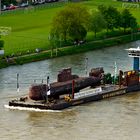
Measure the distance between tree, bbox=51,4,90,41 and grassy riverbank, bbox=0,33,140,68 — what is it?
1.66 meters

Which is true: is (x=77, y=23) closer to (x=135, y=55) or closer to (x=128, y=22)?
(x=128, y=22)

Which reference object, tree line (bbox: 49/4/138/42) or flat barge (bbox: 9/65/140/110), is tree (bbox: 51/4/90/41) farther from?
flat barge (bbox: 9/65/140/110)

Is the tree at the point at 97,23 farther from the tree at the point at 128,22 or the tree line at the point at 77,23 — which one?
the tree at the point at 128,22

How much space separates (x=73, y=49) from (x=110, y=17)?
13.1 meters

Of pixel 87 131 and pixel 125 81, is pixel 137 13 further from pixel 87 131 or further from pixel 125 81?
pixel 87 131

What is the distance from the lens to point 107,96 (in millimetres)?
72562

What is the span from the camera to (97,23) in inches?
4043

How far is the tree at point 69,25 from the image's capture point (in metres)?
97.7

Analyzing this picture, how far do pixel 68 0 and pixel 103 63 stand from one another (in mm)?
50375

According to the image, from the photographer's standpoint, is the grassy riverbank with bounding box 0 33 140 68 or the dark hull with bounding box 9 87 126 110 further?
the grassy riverbank with bounding box 0 33 140 68

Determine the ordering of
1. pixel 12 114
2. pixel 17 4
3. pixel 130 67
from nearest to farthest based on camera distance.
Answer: pixel 12 114, pixel 130 67, pixel 17 4

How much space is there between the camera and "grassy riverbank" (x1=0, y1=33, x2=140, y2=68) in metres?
87.4

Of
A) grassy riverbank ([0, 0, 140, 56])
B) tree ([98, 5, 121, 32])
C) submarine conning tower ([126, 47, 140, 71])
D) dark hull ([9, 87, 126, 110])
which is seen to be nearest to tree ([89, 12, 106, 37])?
grassy riverbank ([0, 0, 140, 56])

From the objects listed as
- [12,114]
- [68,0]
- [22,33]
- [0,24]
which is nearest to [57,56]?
[22,33]
